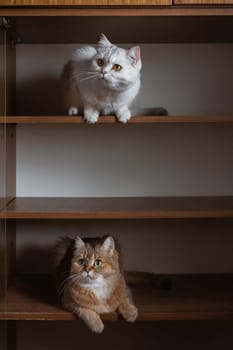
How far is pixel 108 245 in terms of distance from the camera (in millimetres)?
1587

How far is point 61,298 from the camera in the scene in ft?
5.21

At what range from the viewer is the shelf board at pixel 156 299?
1.52 metres

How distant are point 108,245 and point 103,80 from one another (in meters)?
0.49

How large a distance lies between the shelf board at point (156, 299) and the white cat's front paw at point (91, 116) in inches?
22.1

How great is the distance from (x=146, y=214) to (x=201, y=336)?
2.08 feet

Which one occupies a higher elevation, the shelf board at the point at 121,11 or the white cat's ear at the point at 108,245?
the shelf board at the point at 121,11

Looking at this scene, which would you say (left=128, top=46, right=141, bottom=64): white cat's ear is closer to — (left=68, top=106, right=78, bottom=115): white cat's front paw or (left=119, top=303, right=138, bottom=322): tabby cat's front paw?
(left=68, top=106, right=78, bottom=115): white cat's front paw

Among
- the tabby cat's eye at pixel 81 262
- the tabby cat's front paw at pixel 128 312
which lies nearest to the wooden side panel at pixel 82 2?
the tabby cat's eye at pixel 81 262

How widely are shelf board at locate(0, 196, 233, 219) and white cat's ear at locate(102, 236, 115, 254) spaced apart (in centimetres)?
8

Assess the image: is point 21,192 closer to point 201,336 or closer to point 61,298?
point 61,298

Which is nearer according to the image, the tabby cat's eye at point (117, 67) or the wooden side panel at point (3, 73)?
the tabby cat's eye at point (117, 67)

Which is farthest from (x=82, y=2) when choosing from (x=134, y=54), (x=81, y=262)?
(x=81, y=262)

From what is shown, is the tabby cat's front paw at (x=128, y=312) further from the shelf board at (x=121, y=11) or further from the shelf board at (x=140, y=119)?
the shelf board at (x=121, y=11)

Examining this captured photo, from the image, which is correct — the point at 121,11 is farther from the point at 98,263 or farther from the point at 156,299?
the point at 156,299
